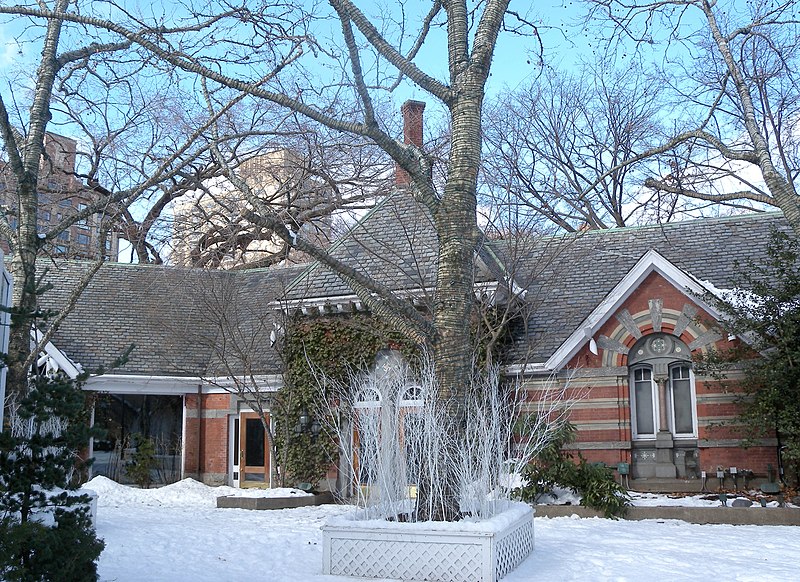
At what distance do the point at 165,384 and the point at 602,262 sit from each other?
1206cm

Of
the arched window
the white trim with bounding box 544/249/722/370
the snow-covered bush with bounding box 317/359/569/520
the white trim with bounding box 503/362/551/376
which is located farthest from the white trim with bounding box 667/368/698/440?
the snow-covered bush with bounding box 317/359/569/520

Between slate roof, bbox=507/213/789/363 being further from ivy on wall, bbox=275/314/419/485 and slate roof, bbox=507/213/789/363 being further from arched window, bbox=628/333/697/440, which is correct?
ivy on wall, bbox=275/314/419/485

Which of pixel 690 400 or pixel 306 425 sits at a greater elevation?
pixel 690 400

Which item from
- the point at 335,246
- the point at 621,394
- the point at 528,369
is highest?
the point at 335,246

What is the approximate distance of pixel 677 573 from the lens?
968 centimetres

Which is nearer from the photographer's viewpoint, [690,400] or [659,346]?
[690,400]

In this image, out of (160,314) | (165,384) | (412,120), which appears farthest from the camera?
(160,314)

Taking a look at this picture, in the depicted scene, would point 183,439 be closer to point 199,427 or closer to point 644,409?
point 199,427

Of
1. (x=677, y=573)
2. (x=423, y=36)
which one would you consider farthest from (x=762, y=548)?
(x=423, y=36)

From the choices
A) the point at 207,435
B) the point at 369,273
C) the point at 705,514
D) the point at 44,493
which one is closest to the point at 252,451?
the point at 207,435

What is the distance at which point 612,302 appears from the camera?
727 inches

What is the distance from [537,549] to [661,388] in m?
7.99

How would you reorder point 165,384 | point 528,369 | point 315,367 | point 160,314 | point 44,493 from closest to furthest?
1. point 44,493
2. point 528,369
3. point 315,367
4. point 165,384
5. point 160,314

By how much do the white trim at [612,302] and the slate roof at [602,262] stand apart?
1.45 ft
